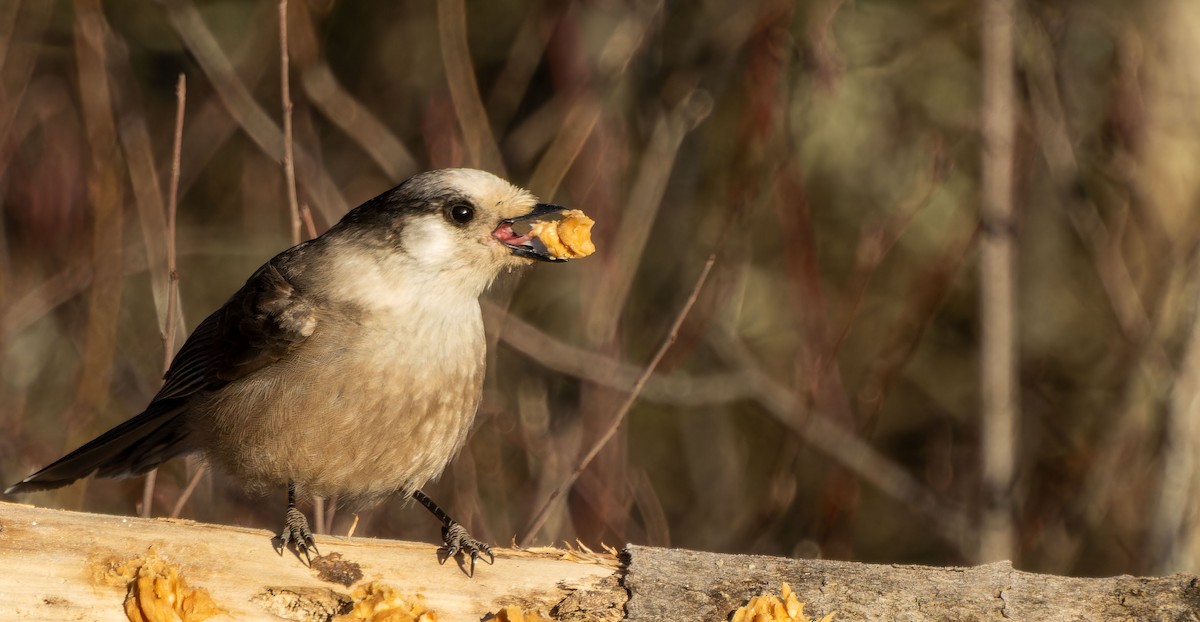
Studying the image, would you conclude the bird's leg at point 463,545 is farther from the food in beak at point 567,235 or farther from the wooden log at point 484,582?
the food in beak at point 567,235

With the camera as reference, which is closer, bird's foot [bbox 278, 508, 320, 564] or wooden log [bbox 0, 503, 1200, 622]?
wooden log [bbox 0, 503, 1200, 622]

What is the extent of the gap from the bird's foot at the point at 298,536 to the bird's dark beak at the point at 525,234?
3.48 feet

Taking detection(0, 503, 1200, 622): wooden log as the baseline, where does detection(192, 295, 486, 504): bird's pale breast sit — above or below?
above

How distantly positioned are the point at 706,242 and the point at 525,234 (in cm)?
351

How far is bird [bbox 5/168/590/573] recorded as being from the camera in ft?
12.6

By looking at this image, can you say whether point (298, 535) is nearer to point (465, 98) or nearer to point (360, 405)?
point (360, 405)

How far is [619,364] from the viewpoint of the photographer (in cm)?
571

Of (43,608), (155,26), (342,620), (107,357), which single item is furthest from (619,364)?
(155,26)

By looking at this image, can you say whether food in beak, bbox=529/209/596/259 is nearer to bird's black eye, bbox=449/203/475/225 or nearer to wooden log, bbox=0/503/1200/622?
bird's black eye, bbox=449/203/475/225

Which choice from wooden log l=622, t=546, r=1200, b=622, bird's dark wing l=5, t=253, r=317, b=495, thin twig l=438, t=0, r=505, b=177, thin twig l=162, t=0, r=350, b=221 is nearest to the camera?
wooden log l=622, t=546, r=1200, b=622

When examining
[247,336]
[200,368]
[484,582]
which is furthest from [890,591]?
[200,368]

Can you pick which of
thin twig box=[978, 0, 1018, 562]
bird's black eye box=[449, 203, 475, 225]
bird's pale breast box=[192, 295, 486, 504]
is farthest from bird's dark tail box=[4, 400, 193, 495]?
thin twig box=[978, 0, 1018, 562]

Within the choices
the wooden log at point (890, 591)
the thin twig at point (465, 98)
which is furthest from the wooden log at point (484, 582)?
the thin twig at point (465, 98)

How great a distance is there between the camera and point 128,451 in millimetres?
4422
